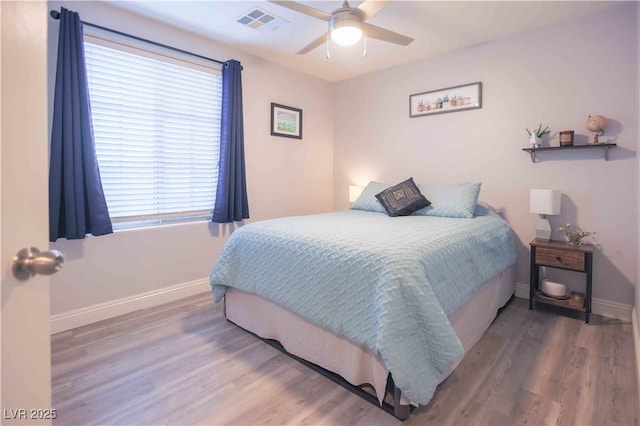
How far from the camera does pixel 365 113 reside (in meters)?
4.19

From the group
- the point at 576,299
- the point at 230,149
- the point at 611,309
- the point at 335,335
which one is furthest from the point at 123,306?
the point at 611,309

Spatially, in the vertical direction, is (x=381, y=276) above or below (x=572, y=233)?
Answer: below

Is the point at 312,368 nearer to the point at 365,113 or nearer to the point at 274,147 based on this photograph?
the point at 274,147

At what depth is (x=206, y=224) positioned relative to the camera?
10.8 feet

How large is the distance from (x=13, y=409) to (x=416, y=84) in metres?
3.94

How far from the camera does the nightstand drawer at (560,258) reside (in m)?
2.54

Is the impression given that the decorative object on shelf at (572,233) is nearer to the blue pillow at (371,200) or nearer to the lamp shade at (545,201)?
the lamp shade at (545,201)

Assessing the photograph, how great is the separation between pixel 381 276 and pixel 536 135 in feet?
7.61

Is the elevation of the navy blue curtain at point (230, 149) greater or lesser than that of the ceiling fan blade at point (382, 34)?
lesser

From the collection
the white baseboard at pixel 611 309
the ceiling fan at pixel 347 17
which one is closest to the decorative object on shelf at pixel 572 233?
the white baseboard at pixel 611 309

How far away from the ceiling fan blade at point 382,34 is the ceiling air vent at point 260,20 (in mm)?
925

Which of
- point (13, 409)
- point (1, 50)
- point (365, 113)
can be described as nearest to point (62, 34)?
point (1, 50)

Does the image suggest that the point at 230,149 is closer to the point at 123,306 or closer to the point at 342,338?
the point at 123,306

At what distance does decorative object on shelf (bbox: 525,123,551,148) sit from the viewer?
2.90 meters
